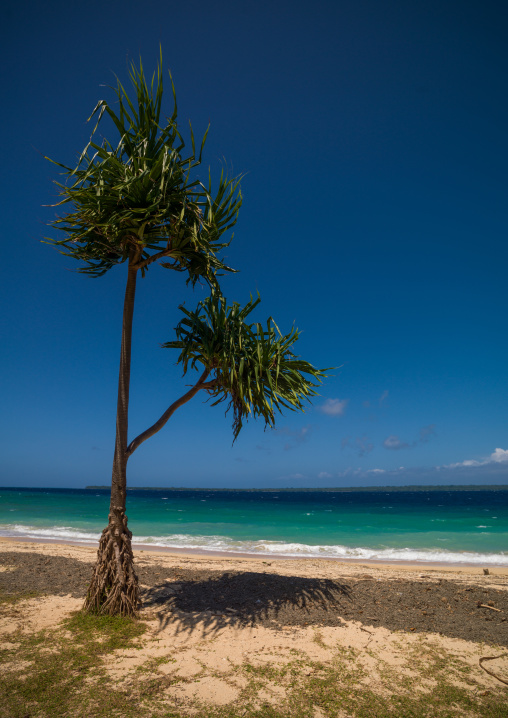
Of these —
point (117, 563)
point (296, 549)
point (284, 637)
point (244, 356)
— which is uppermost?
point (244, 356)

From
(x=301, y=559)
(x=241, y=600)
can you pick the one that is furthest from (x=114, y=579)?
(x=301, y=559)

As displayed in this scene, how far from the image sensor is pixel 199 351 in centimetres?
546

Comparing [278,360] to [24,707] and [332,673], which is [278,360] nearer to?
[332,673]

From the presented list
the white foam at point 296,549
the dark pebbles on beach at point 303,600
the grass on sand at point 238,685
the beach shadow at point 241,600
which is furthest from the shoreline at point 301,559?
the grass on sand at point 238,685

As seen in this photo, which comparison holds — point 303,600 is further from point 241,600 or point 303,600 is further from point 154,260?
point 154,260

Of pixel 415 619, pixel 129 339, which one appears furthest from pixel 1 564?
pixel 415 619

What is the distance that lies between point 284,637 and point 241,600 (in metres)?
1.25

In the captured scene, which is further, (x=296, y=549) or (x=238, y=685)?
(x=296, y=549)

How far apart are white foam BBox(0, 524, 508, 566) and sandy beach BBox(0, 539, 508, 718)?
7.83 m

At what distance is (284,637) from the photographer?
480cm

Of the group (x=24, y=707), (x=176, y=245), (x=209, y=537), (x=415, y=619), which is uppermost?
(x=176, y=245)

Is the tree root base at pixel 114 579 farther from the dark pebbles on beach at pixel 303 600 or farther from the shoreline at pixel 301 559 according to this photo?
the shoreline at pixel 301 559

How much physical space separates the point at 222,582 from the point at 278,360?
4141 millimetres

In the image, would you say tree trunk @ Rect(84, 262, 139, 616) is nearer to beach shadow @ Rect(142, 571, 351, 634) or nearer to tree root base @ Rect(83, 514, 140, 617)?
tree root base @ Rect(83, 514, 140, 617)
